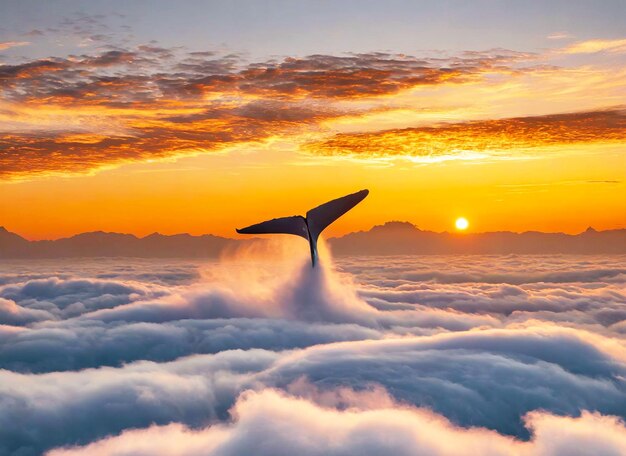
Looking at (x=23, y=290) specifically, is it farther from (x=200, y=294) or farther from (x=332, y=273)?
(x=332, y=273)

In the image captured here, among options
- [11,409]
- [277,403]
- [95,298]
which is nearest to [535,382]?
[277,403]

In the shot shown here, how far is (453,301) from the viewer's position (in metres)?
126

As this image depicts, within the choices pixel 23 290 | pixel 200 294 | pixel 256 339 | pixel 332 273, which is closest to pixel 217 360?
pixel 256 339

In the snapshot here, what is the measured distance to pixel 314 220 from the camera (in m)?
52.3

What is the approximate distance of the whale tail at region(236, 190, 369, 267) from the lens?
4903cm

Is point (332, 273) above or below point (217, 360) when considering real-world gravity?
above

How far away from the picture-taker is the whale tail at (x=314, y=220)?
161 ft

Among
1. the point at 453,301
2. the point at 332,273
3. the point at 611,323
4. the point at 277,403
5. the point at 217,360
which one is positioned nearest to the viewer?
the point at 277,403

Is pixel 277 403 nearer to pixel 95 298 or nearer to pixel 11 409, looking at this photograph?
pixel 11 409

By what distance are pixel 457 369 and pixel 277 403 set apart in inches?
687

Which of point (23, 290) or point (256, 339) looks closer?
point (256, 339)

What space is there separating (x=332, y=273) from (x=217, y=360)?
64.2ft

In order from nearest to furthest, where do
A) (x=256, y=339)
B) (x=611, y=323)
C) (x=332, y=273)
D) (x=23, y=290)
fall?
(x=256, y=339)
(x=332, y=273)
(x=611, y=323)
(x=23, y=290)

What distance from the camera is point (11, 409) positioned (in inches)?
1670
